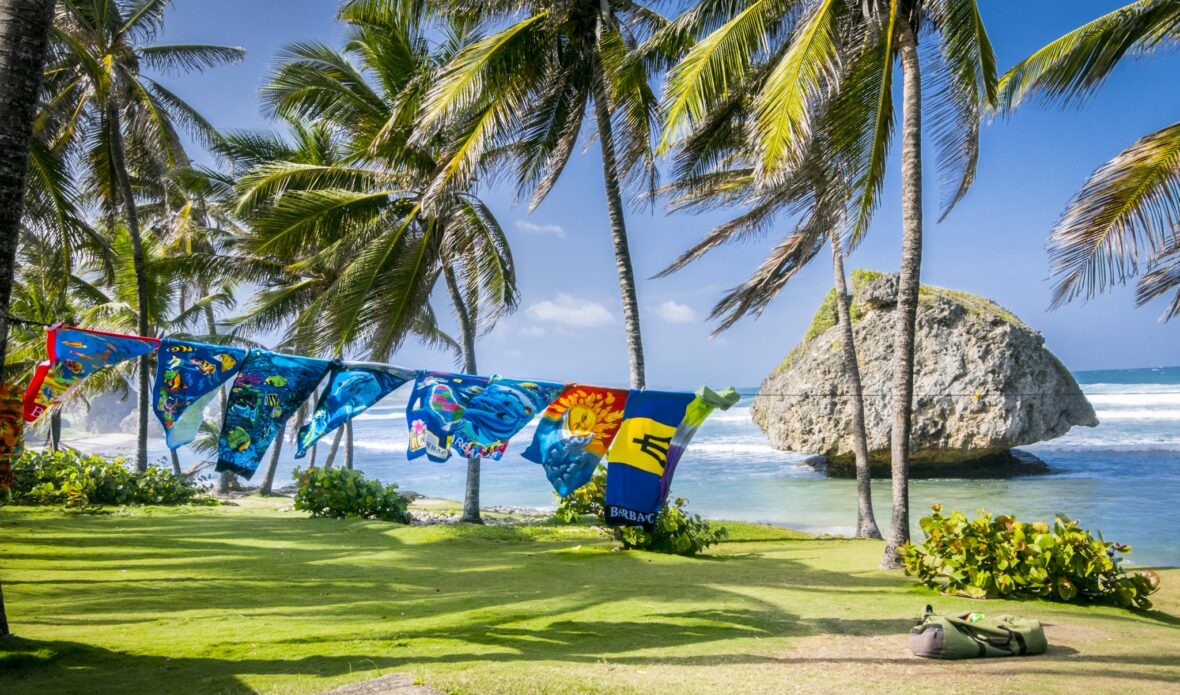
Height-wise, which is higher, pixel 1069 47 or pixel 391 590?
pixel 1069 47

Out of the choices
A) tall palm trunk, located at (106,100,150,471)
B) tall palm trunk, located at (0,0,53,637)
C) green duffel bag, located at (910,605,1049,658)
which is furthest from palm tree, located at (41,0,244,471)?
green duffel bag, located at (910,605,1049,658)

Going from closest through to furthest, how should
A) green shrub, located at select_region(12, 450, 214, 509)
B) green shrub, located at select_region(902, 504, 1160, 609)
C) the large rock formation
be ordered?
green shrub, located at select_region(902, 504, 1160, 609), green shrub, located at select_region(12, 450, 214, 509), the large rock formation

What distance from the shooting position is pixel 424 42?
1415cm

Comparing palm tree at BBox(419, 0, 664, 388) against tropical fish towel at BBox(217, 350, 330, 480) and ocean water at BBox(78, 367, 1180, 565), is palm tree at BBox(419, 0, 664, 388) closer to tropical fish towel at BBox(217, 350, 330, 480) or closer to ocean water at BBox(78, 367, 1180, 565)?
tropical fish towel at BBox(217, 350, 330, 480)

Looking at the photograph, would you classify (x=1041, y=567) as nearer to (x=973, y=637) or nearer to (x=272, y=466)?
(x=973, y=637)

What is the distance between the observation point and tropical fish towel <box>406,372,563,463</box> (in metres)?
7.01

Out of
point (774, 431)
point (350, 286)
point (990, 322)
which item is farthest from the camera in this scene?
point (774, 431)

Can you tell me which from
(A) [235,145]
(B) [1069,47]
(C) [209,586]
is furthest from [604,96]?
Answer: (A) [235,145]

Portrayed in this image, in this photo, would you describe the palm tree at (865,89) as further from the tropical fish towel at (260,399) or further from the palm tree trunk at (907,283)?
the tropical fish towel at (260,399)

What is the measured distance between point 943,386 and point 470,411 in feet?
49.9

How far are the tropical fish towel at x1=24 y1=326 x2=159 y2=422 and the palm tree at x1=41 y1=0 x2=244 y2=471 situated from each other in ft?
24.7

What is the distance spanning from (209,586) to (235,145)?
13379 mm

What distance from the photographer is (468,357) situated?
14.5 metres

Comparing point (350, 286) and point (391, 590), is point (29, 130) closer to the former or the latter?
point (391, 590)
